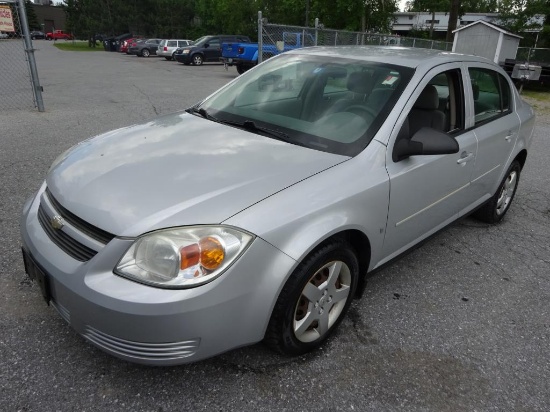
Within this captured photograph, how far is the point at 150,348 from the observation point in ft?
6.07

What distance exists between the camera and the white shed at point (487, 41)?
60.2ft

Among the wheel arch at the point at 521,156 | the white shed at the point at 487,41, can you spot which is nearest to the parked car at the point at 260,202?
the wheel arch at the point at 521,156

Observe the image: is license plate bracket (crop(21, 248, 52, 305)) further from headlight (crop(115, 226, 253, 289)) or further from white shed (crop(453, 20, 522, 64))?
white shed (crop(453, 20, 522, 64))

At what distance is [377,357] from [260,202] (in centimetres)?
115

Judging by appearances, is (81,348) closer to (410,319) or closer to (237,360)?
(237,360)

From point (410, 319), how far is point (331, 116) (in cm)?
139

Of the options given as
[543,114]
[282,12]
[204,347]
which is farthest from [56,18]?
[204,347]

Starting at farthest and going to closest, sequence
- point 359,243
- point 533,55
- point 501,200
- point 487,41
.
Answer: point 533,55 < point 487,41 < point 501,200 < point 359,243

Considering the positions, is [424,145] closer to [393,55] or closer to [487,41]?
[393,55]

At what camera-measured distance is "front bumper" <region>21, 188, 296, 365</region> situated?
1783 mm


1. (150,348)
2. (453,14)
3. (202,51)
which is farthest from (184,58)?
(150,348)

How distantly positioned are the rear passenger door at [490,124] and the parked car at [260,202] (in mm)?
36

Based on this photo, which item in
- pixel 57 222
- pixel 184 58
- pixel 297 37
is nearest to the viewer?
pixel 57 222

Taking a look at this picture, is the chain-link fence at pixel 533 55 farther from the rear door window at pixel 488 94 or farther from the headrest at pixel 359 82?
the headrest at pixel 359 82
